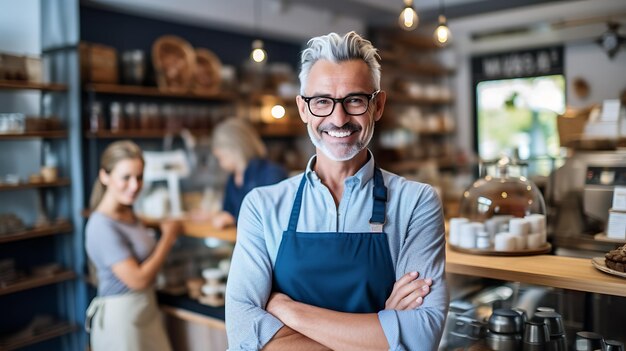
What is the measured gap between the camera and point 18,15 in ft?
14.5

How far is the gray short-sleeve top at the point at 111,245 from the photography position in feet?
9.26

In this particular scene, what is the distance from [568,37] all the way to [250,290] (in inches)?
283

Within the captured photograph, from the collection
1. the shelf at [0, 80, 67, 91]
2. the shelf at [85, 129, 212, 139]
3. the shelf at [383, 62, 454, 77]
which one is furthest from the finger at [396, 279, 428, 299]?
the shelf at [383, 62, 454, 77]

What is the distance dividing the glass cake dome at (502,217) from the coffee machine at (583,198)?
31 cm

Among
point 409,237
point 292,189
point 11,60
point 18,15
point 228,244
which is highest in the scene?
point 18,15

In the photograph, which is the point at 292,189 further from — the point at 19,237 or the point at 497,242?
the point at 19,237

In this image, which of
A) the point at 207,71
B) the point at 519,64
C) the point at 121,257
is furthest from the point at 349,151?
the point at 519,64

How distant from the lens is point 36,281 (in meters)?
4.19

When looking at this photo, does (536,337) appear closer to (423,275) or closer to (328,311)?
(423,275)

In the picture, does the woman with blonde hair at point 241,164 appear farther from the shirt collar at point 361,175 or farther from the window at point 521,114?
the window at point 521,114

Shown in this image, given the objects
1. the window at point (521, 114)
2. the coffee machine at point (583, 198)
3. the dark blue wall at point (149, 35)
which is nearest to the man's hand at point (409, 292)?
the coffee machine at point (583, 198)

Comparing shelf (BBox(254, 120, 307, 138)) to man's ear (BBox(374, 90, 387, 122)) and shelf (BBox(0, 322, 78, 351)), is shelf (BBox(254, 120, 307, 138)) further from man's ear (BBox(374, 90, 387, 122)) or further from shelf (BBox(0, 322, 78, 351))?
man's ear (BBox(374, 90, 387, 122))

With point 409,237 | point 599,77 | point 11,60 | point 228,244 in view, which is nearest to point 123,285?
point 228,244

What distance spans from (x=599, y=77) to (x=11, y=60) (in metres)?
6.95
